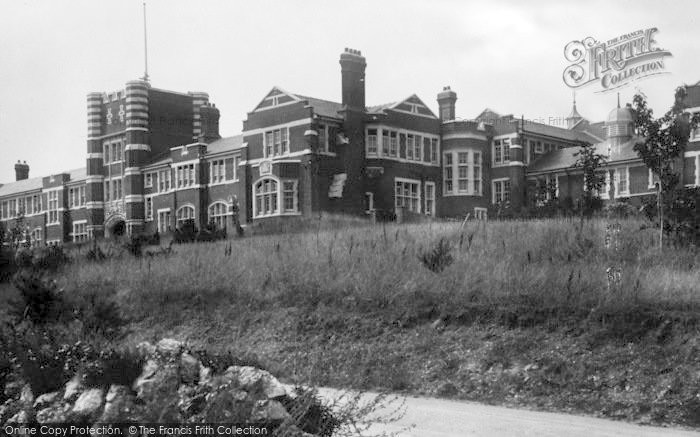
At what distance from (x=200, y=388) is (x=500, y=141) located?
49.4 m

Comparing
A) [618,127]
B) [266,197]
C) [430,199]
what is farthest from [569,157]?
[266,197]

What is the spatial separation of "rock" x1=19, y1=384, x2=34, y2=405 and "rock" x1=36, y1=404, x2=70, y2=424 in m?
0.44

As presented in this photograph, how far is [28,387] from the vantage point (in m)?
8.80

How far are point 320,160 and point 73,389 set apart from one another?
38.5 metres

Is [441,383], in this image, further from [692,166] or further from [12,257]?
[692,166]

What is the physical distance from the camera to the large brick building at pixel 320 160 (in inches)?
1838

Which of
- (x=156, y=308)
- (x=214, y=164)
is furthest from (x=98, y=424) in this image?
(x=214, y=164)

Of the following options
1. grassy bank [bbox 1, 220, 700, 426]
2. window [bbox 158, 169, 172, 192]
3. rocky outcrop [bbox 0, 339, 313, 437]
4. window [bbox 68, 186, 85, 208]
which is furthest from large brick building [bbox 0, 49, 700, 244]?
rocky outcrop [bbox 0, 339, 313, 437]

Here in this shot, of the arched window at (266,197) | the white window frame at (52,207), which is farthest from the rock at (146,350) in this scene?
the white window frame at (52,207)

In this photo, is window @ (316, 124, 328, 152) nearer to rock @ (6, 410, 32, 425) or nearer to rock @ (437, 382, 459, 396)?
rock @ (437, 382, 459, 396)

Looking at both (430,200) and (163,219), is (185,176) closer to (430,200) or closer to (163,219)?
(163,219)

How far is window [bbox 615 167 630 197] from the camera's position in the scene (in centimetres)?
4869

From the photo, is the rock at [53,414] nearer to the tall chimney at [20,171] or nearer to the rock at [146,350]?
the rock at [146,350]

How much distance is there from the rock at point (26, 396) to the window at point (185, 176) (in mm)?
47525
